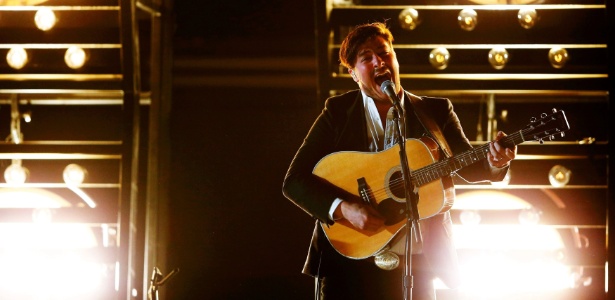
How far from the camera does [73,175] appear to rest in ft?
13.8

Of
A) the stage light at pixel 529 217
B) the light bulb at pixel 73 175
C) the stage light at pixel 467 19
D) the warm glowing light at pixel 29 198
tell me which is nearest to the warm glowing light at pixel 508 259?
the stage light at pixel 529 217

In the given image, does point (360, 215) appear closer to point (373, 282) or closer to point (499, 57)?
point (373, 282)

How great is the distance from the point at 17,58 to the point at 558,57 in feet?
10.7

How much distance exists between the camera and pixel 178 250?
15.1 feet

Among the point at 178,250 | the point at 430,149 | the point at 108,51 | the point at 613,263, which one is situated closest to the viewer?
the point at 430,149

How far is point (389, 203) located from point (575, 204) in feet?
5.64

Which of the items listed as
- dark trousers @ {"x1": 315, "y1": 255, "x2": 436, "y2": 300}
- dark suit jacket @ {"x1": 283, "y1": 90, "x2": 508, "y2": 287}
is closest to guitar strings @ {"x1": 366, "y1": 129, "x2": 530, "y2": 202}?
dark suit jacket @ {"x1": 283, "y1": 90, "x2": 508, "y2": 287}

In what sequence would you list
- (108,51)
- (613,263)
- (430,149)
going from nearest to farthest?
(430,149)
(613,263)
(108,51)

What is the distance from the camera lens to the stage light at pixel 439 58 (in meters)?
4.03

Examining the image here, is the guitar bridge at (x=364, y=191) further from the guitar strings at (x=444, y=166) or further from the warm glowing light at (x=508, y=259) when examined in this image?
the warm glowing light at (x=508, y=259)

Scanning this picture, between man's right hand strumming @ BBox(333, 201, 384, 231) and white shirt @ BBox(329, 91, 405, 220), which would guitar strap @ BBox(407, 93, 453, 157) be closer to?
white shirt @ BBox(329, 91, 405, 220)

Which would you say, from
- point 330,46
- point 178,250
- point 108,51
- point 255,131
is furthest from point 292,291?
point 108,51

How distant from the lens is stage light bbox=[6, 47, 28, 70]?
4.18m

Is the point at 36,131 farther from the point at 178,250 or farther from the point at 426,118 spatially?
the point at 426,118
